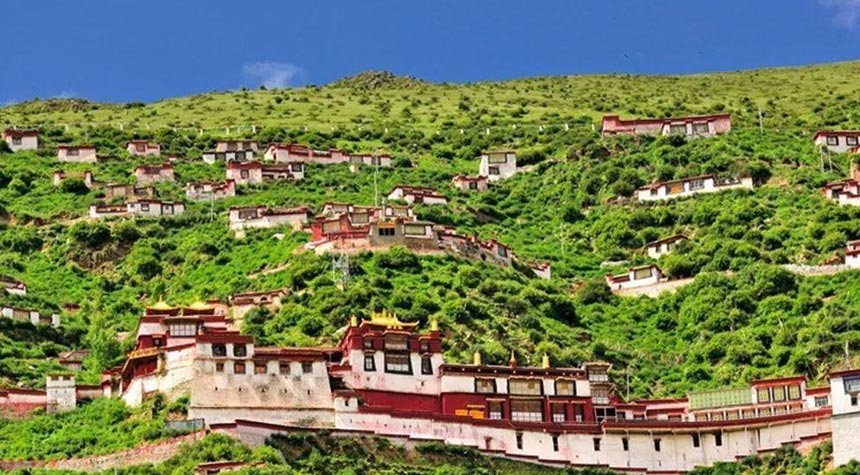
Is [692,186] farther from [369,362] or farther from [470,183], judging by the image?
[369,362]

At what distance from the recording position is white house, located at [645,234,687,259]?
118750 millimetres

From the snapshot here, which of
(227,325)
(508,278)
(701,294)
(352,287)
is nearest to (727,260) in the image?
(701,294)

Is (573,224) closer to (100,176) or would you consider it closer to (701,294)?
(701,294)

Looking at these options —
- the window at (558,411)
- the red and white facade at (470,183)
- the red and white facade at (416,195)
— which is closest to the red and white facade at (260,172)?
the red and white facade at (416,195)

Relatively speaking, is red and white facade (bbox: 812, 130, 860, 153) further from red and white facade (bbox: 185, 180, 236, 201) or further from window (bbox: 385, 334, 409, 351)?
window (bbox: 385, 334, 409, 351)

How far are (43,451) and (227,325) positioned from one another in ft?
43.7

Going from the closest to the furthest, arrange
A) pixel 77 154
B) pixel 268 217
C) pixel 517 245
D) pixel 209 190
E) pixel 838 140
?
pixel 268 217
pixel 517 245
pixel 209 190
pixel 838 140
pixel 77 154

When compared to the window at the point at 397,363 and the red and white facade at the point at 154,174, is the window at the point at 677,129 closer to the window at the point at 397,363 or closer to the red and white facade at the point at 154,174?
the red and white facade at the point at 154,174

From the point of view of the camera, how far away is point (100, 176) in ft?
436

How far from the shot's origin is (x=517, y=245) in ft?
403

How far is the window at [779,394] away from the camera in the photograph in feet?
296

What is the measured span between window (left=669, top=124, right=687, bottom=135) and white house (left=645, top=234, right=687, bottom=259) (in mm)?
22267

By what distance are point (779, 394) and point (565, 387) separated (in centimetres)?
918

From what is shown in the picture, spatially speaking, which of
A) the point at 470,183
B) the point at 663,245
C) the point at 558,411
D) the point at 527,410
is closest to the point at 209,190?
the point at 470,183
